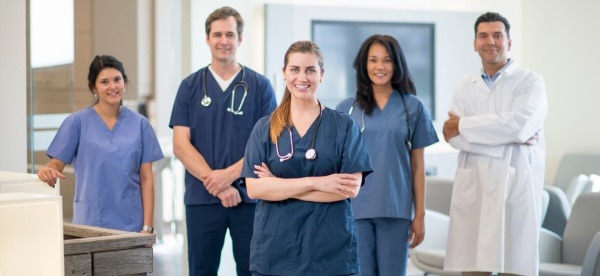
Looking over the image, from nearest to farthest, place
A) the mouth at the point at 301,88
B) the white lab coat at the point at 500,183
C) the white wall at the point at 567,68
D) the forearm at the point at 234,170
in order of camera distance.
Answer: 1. the mouth at the point at 301,88
2. the forearm at the point at 234,170
3. the white lab coat at the point at 500,183
4. the white wall at the point at 567,68

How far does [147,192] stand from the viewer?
3.56 m

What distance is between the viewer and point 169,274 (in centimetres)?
503

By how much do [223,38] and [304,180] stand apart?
1.12 m

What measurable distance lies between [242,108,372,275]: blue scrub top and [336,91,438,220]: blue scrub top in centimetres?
70

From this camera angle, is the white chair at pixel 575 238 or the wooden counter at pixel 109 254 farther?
the white chair at pixel 575 238

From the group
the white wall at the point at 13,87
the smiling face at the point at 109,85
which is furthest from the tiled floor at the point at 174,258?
the smiling face at the point at 109,85

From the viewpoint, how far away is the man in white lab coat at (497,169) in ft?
12.9

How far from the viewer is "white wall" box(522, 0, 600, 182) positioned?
20.0ft

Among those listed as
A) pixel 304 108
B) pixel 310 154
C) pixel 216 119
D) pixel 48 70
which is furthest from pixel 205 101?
pixel 310 154

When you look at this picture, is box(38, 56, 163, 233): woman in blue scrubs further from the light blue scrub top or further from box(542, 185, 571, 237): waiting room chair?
box(542, 185, 571, 237): waiting room chair

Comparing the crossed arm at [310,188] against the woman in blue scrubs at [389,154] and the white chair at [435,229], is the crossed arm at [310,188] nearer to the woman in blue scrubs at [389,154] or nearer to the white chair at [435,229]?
the woman in blue scrubs at [389,154]

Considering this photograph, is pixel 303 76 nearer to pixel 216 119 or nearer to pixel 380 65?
pixel 380 65

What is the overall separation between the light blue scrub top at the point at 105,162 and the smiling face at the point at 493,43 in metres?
1.43

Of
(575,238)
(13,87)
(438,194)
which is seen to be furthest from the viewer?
(438,194)
